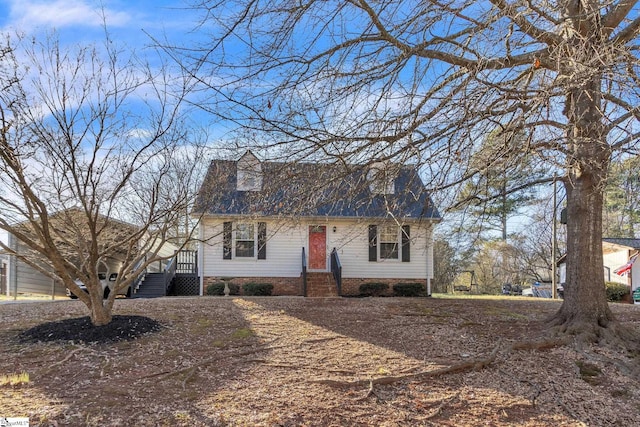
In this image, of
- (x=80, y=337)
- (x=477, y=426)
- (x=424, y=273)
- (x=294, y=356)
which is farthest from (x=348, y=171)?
(x=424, y=273)

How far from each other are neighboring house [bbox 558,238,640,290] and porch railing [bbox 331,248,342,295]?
36.5 ft

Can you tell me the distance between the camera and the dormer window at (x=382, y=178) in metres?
6.20

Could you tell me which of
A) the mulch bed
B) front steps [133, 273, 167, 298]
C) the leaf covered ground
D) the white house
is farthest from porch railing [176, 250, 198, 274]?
the white house

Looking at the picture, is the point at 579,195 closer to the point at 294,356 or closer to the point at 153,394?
the point at 294,356

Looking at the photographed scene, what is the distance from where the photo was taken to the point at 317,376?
16.8ft

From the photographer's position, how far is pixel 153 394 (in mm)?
4523

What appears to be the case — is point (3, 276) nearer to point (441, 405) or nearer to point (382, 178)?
point (382, 178)

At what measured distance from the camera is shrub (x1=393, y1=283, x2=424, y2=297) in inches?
600

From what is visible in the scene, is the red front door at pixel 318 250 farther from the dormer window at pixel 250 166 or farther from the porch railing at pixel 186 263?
the dormer window at pixel 250 166

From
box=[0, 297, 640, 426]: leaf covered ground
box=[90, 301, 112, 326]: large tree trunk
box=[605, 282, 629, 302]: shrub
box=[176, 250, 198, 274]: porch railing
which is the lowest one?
box=[605, 282, 629, 302]: shrub

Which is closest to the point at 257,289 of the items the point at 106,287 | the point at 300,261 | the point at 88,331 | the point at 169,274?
the point at 300,261

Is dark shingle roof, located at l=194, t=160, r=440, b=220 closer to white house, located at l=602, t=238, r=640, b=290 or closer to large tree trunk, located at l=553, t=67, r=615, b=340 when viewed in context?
large tree trunk, located at l=553, t=67, r=615, b=340

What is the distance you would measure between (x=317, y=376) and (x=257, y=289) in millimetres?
9779

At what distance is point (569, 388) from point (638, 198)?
305 cm
